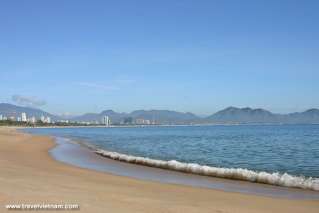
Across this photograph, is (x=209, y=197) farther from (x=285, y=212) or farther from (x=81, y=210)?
(x=81, y=210)

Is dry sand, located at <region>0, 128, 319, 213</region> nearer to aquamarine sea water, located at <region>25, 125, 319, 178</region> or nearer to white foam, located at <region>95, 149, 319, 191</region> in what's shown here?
white foam, located at <region>95, 149, 319, 191</region>

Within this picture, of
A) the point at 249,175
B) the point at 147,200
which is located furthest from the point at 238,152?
the point at 147,200

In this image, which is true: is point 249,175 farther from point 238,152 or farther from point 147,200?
point 238,152

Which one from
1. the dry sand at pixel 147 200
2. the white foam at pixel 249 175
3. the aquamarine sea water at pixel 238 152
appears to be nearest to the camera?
the dry sand at pixel 147 200

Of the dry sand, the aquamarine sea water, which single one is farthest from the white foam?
the dry sand

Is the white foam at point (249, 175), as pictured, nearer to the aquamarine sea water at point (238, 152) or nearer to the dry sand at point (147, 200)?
the aquamarine sea water at point (238, 152)

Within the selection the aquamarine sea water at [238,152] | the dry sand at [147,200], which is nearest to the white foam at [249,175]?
the aquamarine sea water at [238,152]

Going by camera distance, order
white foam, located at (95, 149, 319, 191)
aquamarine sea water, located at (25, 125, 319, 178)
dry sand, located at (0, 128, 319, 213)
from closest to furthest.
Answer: dry sand, located at (0, 128, 319, 213) → white foam, located at (95, 149, 319, 191) → aquamarine sea water, located at (25, 125, 319, 178)

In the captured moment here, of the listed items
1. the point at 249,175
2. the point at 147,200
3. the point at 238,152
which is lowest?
the point at 238,152

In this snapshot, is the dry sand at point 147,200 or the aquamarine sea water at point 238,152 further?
the aquamarine sea water at point 238,152

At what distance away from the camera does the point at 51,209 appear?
368 inches

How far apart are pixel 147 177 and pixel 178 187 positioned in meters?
4.25

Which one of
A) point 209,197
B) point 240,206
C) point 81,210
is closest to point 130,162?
point 209,197

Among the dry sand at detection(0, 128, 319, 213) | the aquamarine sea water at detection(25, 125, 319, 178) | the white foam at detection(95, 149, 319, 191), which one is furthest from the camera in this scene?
the aquamarine sea water at detection(25, 125, 319, 178)
